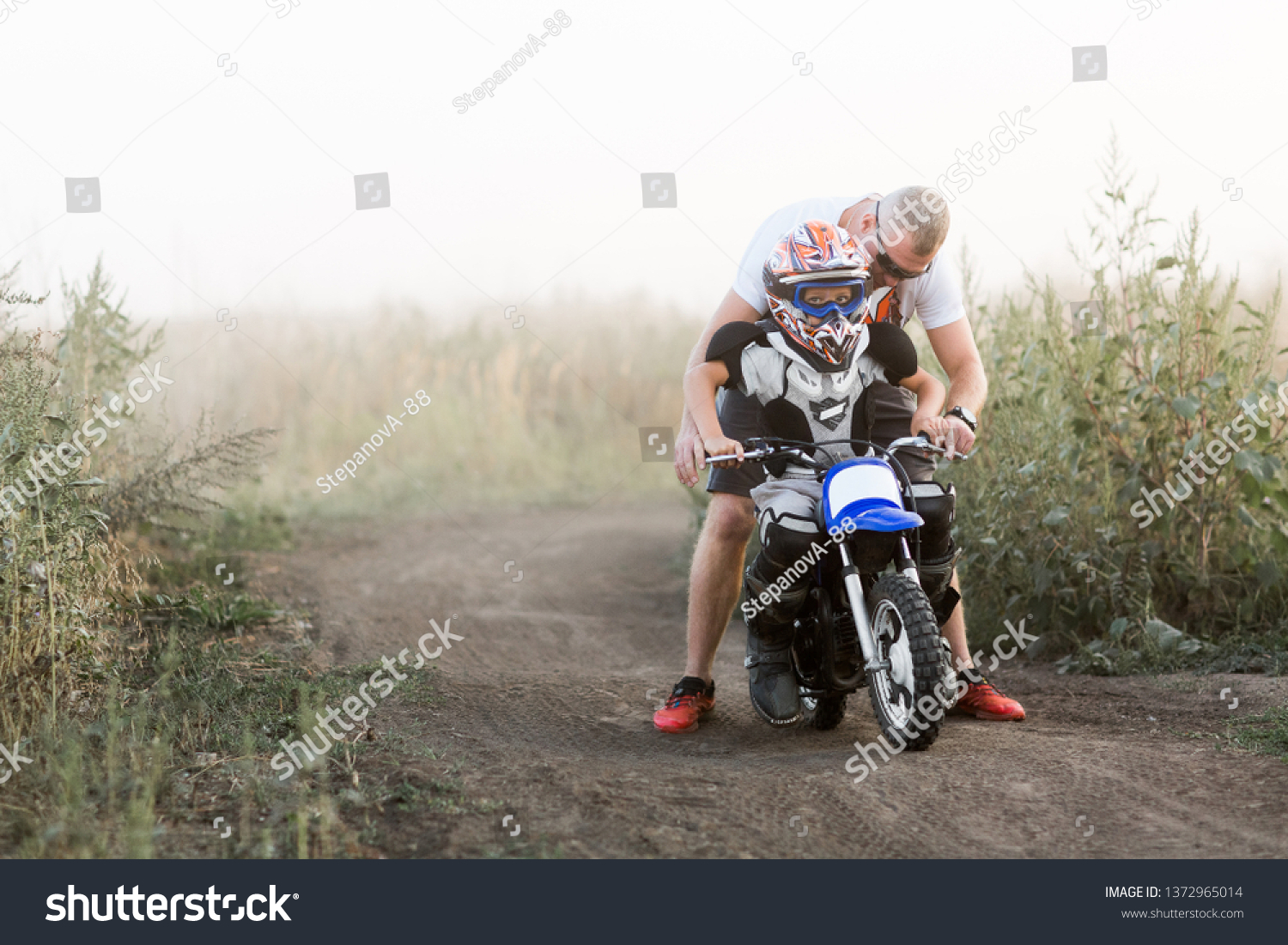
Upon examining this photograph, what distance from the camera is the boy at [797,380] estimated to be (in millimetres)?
3689

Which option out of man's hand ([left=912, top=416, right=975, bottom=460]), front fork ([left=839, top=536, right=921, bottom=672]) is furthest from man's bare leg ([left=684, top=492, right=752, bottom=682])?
man's hand ([left=912, top=416, right=975, bottom=460])

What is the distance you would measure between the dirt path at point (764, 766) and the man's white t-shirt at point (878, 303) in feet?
4.72

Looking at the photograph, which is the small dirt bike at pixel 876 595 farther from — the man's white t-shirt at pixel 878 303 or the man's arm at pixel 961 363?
the man's white t-shirt at pixel 878 303

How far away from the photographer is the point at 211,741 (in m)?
3.61

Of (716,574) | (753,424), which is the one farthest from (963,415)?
(716,574)

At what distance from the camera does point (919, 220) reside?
390 centimetres

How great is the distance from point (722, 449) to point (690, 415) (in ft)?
1.22

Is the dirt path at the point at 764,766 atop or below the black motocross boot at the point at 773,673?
below

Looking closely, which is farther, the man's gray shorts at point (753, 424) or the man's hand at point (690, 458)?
the man's gray shorts at point (753, 424)

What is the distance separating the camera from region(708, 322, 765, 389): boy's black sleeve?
3873 millimetres

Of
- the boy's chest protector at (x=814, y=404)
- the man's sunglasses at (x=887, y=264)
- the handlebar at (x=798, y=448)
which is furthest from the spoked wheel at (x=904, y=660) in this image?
the man's sunglasses at (x=887, y=264)

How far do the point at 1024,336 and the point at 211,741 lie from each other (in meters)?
4.08

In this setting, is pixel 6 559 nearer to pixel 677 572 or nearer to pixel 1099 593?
pixel 1099 593
